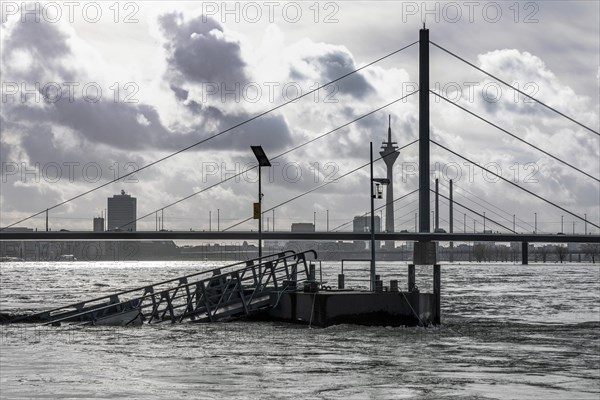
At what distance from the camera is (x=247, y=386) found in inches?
701

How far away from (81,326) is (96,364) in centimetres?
1186

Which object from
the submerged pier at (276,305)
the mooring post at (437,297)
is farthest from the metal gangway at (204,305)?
the mooring post at (437,297)

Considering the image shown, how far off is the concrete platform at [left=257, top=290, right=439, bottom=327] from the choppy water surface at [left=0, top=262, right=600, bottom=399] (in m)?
0.50

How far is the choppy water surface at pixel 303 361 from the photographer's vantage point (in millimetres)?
17328

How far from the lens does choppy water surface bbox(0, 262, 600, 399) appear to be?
56.9 ft

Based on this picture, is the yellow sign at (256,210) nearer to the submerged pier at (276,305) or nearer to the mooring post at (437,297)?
the submerged pier at (276,305)

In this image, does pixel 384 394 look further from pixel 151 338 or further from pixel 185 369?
pixel 151 338

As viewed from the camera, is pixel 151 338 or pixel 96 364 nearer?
pixel 96 364

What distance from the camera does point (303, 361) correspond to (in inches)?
868

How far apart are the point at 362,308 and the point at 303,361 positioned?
904 cm

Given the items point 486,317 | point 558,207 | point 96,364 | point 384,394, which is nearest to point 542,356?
point 384,394

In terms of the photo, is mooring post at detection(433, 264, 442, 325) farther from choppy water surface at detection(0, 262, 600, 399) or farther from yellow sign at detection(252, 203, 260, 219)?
yellow sign at detection(252, 203, 260, 219)

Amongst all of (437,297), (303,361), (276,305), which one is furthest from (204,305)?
(303,361)

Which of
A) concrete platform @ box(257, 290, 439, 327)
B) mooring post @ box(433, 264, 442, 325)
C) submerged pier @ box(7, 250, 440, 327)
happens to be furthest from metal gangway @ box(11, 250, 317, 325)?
mooring post @ box(433, 264, 442, 325)
